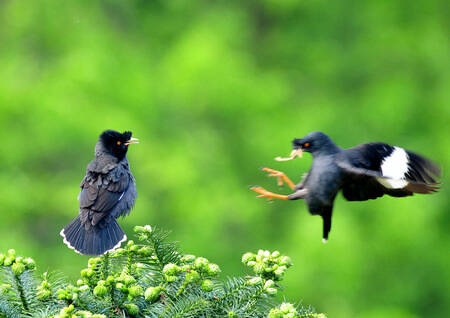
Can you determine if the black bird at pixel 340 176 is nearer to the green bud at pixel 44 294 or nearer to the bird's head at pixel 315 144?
the bird's head at pixel 315 144

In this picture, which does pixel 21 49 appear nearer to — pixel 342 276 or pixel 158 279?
pixel 342 276

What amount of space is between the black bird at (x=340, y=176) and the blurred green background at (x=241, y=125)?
5.57 metres

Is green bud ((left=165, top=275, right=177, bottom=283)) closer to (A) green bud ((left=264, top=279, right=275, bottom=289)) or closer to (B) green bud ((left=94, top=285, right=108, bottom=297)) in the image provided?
(B) green bud ((left=94, top=285, right=108, bottom=297))

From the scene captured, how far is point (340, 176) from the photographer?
2.82m

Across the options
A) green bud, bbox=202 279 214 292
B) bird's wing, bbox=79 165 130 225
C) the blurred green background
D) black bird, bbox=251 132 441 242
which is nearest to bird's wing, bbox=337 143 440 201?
black bird, bbox=251 132 441 242

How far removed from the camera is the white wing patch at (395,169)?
2.71 metres

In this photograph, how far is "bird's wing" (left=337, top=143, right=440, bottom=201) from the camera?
8.88 feet

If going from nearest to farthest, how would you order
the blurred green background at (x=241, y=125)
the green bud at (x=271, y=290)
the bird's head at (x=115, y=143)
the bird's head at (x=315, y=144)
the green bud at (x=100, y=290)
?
the green bud at (x=100, y=290)
the green bud at (x=271, y=290)
the bird's head at (x=315, y=144)
the bird's head at (x=115, y=143)
the blurred green background at (x=241, y=125)

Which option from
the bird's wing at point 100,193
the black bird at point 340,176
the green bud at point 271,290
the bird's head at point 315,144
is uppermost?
the bird's wing at point 100,193

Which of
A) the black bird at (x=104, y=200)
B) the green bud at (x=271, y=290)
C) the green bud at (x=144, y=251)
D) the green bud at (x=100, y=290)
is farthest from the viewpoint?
the black bird at (x=104, y=200)

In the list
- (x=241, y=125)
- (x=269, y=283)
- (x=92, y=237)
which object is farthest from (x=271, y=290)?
(x=241, y=125)

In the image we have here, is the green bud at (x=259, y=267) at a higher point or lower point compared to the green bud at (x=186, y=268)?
lower

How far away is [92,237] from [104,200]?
0.34 m

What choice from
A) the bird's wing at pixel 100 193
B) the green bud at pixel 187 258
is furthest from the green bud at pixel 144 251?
the bird's wing at pixel 100 193
